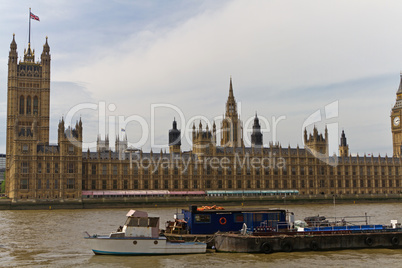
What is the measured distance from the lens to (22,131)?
365 feet

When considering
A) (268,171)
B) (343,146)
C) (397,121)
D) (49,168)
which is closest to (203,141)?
(268,171)

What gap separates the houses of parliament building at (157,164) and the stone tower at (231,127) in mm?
359

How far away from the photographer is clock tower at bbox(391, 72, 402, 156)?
6949 inches

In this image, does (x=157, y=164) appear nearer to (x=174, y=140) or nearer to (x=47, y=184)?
(x=174, y=140)

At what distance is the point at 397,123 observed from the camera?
178m

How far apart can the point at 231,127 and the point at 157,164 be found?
39.6m

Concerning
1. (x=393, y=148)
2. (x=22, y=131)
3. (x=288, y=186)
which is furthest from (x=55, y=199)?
(x=393, y=148)

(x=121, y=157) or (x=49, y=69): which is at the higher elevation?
(x=49, y=69)

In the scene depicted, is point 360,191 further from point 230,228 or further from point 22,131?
point 230,228

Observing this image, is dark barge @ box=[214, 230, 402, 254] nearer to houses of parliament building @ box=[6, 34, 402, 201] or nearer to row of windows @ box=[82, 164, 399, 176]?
houses of parliament building @ box=[6, 34, 402, 201]

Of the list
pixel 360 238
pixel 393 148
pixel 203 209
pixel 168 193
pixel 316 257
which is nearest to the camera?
pixel 316 257

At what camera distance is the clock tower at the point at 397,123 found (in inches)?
6949

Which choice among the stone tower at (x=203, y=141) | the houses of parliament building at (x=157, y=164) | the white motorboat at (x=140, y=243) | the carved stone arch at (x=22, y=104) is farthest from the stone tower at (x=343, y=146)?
the white motorboat at (x=140, y=243)

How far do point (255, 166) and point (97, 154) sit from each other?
43292mm
